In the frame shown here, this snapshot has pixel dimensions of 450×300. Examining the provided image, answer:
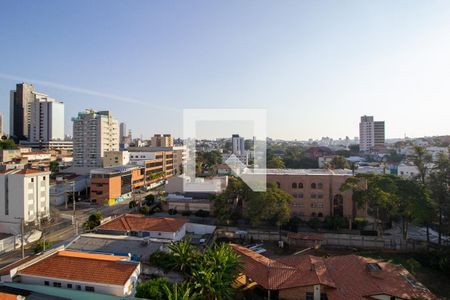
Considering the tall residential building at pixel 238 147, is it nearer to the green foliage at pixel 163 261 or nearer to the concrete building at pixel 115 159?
the concrete building at pixel 115 159

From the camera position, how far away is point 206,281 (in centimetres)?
927

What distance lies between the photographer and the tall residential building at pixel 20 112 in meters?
65.9

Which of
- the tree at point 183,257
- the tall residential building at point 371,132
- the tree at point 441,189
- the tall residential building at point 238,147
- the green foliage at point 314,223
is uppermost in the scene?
the tall residential building at point 371,132

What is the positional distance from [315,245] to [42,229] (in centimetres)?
1726

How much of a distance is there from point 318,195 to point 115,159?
1040 inches

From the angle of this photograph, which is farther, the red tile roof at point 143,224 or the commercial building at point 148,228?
the red tile roof at point 143,224

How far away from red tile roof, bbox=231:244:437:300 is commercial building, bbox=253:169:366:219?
9.70 m

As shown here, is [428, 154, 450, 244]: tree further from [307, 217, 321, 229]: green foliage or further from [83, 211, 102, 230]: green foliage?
[83, 211, 102, 230]: green foliage

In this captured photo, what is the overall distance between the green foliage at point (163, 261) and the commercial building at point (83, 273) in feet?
3.64

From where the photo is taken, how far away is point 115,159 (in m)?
38.2

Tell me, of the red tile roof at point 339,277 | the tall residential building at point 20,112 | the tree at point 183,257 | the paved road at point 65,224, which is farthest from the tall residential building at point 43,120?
the red tile roof at point 339,277

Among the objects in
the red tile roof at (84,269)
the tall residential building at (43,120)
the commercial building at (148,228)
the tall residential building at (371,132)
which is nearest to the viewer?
the red tile roof at (84,269)

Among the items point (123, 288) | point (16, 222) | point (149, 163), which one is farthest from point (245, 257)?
point (149, 163)

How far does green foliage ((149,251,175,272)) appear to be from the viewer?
11.2 m
